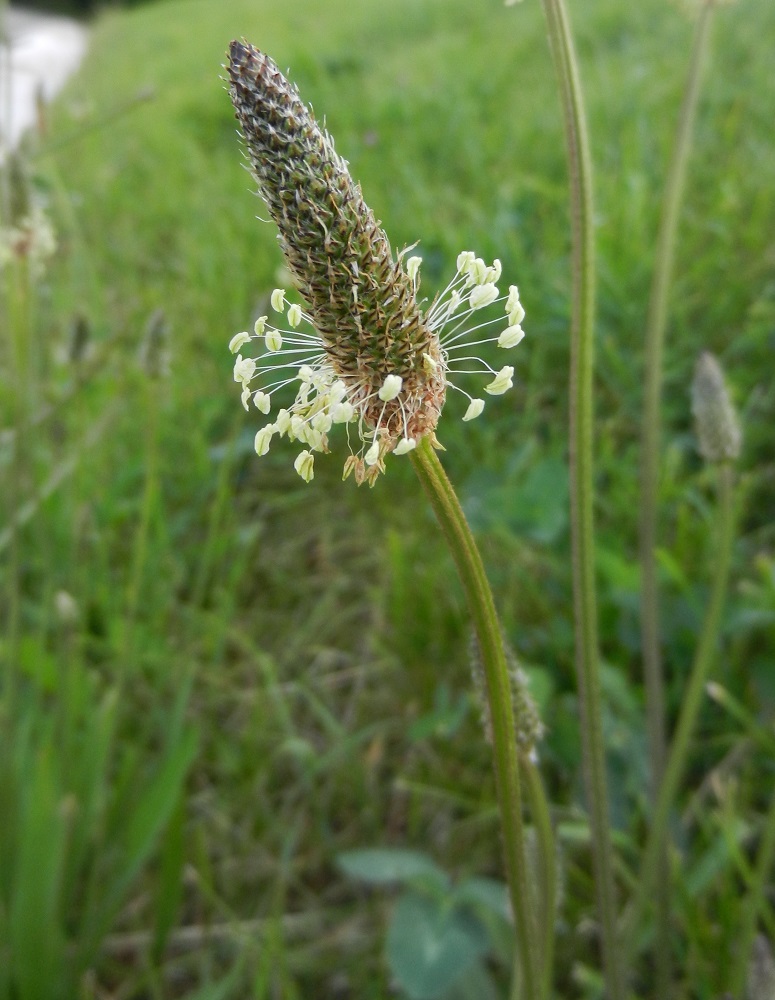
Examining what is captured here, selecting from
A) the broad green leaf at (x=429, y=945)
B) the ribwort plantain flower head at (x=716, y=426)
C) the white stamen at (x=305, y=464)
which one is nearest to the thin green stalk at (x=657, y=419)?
the ribwort plantain flower head at (x=716, y=426)

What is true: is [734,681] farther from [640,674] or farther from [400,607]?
[400,607]

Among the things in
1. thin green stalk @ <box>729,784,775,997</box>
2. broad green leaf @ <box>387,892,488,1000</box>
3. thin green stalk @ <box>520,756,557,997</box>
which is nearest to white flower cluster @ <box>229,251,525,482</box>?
thin green stalk @ <box>520,756,557,997</box>

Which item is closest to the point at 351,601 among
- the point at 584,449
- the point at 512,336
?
the point at 584,449

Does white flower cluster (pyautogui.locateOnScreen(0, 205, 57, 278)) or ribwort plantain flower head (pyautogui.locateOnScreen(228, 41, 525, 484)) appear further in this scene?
white flower cluster (pyautogui.locateOnScreen(0, 205, 57, 278))

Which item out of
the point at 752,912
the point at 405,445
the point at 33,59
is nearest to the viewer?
the point at 405,445

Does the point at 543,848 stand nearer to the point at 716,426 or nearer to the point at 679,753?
the point at 679,753

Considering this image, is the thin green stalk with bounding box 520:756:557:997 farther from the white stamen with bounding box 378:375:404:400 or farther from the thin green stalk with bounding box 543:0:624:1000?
the white stamen with bounding box 378:375:404:400
